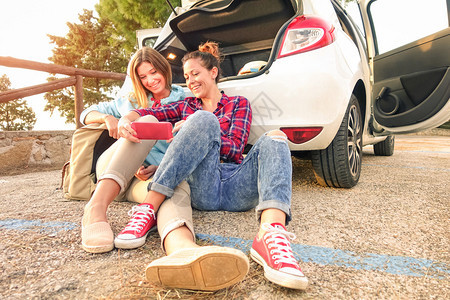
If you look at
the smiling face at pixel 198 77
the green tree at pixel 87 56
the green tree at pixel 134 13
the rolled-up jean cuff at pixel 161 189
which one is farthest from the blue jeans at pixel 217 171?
the green tree at pixel 87 56

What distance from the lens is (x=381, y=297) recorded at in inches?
33.5

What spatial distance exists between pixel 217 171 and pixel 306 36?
1052 millimetres

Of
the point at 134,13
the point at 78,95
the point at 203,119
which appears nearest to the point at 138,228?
the point at 203,119

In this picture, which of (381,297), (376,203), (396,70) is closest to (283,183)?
(381,297)

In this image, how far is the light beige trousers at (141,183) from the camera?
1.17 meters

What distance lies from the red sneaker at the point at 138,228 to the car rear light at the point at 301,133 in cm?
100

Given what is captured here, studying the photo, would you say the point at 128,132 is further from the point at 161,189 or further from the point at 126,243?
the point at 126,243

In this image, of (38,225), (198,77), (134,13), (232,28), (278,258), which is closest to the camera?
(278,258)

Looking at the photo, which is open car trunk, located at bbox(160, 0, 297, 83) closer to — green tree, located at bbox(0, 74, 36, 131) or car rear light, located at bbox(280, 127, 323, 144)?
car rear light, located at bbox(280, 127, 323, 144)

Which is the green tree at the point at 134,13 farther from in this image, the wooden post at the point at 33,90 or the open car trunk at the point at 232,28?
the open car trunk at the point at 232,28

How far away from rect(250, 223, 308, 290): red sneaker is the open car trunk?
1.69 metres

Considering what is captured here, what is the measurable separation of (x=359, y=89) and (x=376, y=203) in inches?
39.9

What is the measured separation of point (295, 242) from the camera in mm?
1266

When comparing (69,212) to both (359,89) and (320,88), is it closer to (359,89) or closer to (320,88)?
(320,88)
